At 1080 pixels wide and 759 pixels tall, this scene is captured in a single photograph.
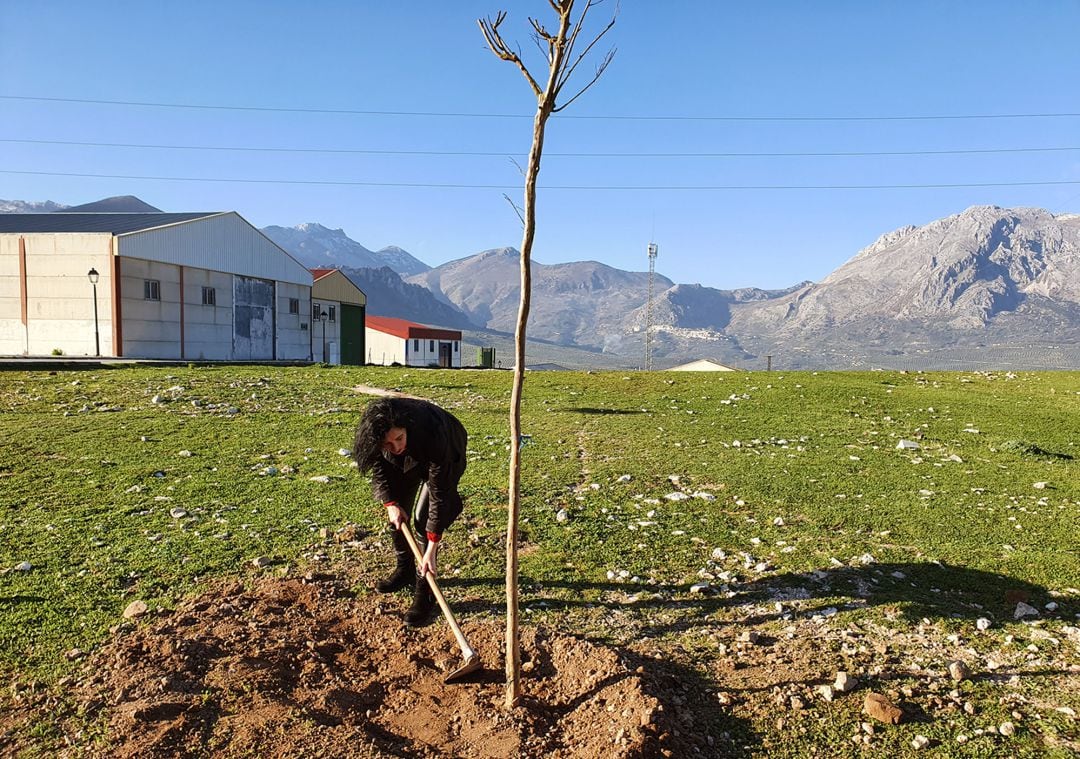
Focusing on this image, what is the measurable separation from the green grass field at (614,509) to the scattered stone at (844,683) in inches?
9.2

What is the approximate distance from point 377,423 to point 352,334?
51.8 meters

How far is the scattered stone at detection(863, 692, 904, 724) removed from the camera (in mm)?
3732

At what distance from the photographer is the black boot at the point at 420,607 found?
4.91 metres

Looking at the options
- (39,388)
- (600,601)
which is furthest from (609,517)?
(39,388)

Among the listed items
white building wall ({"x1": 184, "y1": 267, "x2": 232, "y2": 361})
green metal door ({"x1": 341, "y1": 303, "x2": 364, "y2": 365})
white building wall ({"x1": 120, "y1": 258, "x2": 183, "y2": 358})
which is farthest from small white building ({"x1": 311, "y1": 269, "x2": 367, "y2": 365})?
white building wall ({"x1": 120, "y1": 258, "x2": 183, "y2": 358})

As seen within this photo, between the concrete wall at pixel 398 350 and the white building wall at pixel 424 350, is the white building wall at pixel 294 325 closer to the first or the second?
the concrete wall at pixel 398 350

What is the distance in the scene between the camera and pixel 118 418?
1293cm

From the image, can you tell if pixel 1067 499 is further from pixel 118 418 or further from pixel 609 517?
pixel 118 418

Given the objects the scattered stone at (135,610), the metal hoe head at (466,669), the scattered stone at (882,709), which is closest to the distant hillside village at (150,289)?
the scattered stone at (135,610)

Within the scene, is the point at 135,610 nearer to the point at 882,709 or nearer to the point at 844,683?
the point at 844,683

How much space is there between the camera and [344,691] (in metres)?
4.03

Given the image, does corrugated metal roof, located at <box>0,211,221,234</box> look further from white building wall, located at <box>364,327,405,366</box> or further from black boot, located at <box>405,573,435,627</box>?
black boot, located at <box>405,573,435,627</box>

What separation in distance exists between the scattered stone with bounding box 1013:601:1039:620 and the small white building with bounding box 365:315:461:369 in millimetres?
58664

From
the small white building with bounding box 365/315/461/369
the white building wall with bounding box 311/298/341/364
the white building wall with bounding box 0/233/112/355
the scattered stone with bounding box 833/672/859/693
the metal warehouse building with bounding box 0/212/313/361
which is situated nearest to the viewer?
the scattered stone with bounding box 833/672/859/693
